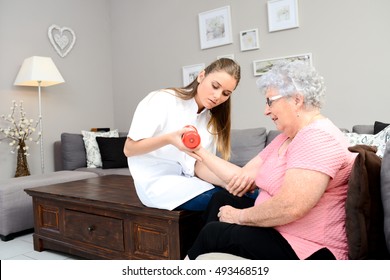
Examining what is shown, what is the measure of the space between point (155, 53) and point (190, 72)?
2.03ft

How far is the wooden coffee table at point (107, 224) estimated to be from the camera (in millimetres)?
1916

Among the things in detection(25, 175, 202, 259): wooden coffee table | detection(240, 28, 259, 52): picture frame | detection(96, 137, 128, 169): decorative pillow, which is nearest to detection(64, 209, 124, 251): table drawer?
detection(25, 175, 202, 259): wooden coffee table

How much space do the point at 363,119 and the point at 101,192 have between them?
239 centimetres

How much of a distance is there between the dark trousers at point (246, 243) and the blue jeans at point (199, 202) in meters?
0.44

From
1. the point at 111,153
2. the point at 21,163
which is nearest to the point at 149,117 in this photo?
the point at 111,153

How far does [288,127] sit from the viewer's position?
134cm

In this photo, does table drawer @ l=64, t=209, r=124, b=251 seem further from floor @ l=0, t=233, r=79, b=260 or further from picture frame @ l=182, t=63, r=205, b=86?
picture frame @ l=182, t=63, r=205, b=86

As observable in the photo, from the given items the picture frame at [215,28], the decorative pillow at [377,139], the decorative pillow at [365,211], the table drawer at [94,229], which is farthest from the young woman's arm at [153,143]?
the picture frame at [215,28]

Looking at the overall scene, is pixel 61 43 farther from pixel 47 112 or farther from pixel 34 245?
pixel 34 245

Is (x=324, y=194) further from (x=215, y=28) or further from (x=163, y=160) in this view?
(x=215, y=28)

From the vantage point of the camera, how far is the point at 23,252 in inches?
104

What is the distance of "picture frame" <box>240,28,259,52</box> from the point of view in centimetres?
386

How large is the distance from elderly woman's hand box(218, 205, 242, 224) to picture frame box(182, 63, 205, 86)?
3024 mm
